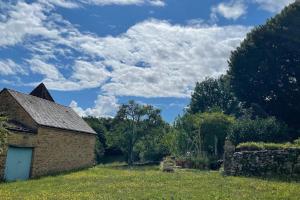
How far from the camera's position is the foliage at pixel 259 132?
3547 centimetres

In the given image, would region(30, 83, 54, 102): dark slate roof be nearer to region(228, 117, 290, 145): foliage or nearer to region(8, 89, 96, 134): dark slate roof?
region(8, 89, 96, 134): dark slate roof

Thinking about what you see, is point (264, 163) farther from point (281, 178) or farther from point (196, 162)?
point (196, 162)

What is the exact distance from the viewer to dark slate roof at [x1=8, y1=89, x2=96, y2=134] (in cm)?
3038

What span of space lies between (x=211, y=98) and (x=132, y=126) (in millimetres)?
17066

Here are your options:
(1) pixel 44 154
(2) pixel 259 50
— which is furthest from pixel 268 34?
(1) pixel 44 154

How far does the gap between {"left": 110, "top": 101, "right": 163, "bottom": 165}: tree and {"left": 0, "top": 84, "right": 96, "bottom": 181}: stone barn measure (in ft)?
85.8

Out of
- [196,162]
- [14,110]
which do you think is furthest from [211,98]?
[14,110]

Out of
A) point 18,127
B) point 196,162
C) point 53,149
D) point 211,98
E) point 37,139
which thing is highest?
point 211,98

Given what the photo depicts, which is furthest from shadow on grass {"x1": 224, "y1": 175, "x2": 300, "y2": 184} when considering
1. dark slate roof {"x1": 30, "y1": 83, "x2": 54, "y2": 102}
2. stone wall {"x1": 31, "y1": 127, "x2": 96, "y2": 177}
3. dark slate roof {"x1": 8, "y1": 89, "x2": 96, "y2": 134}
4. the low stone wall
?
dark slate roof {"x1": 30, "y1": 83, "x2": 54, "y2": 102}

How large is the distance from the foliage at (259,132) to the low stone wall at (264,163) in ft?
44.0

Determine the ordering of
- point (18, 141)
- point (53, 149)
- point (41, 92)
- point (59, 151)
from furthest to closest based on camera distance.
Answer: point (41, 92), point (59, 151), point (53, 149), point (18, 141)

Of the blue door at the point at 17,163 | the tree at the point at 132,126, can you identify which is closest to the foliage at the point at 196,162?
the blue door at the point at 17,163

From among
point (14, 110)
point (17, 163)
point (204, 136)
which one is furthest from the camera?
point (204, 136)

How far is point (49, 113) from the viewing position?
1336 inches
